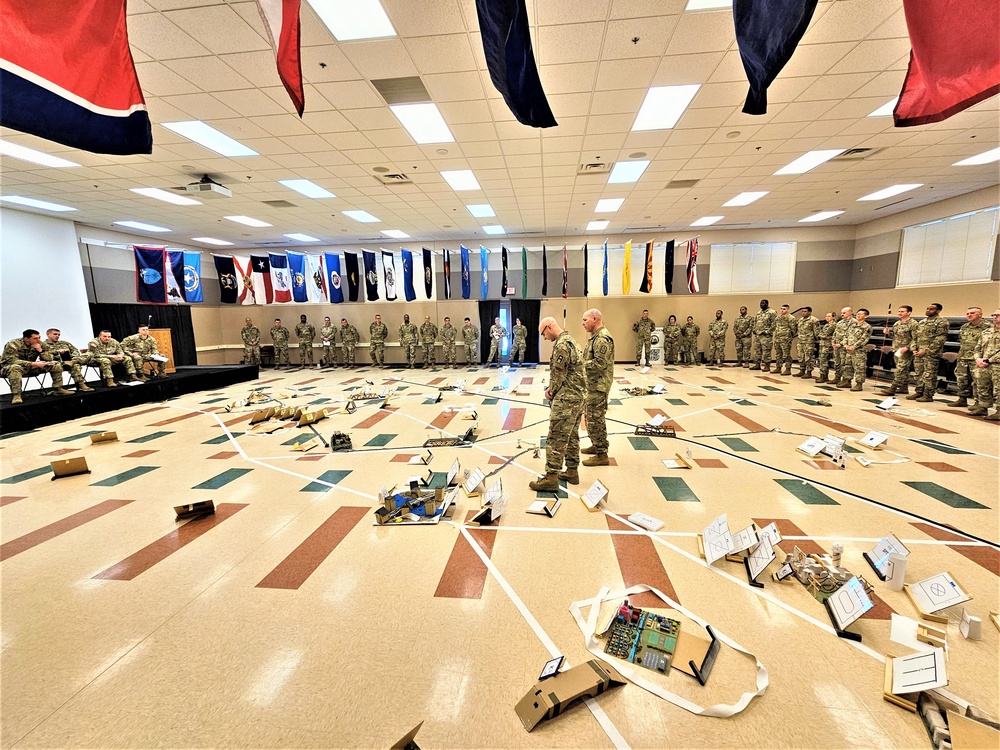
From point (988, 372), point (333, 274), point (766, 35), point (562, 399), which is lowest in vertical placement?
point (988, 372)

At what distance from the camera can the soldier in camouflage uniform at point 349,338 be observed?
13219mm

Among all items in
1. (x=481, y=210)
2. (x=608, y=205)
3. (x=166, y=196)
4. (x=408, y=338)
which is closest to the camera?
(x=166, y=196)

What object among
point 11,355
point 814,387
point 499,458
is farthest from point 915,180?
→ point 11,355

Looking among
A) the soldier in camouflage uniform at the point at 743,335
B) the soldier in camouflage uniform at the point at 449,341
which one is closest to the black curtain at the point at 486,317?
the soldier in camouflage uniform at the point at 449,341

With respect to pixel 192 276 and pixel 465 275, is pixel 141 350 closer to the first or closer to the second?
pixel 192 276

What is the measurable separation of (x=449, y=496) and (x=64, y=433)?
23.7 ft

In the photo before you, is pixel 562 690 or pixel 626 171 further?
pixel 626 171

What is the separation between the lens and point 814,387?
27.1 feet

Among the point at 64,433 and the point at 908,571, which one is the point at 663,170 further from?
the point at 64,433

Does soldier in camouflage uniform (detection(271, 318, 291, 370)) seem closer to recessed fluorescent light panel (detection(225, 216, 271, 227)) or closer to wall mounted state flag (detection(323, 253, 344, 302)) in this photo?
wall mounted state flag (detection(323, 253, 344, 302))

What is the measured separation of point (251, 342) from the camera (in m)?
13.3

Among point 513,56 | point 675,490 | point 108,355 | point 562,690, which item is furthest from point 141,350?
point 675,490

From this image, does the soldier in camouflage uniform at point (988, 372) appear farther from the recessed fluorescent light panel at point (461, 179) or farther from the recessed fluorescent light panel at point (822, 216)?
the recessed fluorescent light panel at point (461, 179)

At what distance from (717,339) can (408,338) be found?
35.5ft
